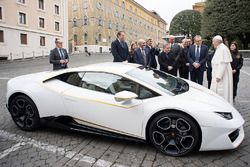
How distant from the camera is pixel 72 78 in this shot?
14.3 ft

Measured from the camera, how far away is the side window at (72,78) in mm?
4296

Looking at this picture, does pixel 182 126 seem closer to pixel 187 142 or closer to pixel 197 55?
pixel 187 142

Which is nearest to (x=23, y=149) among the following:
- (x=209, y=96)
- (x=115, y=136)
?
(x=115, y=136)

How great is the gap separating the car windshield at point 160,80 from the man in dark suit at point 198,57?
2.81 meters

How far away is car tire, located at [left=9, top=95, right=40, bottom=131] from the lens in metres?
4.42

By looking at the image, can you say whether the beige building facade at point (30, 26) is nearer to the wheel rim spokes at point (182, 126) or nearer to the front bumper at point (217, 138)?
the wheel rim spokes at point (182, 126)

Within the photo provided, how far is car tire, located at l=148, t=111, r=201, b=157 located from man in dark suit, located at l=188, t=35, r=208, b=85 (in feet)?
12.9

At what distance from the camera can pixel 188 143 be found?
348 cm

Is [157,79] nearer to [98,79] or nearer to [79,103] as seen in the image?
[98,79]

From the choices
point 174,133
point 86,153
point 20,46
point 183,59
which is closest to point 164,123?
point 174,133

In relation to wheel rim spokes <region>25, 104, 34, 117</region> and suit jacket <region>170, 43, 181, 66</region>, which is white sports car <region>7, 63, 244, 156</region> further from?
suit jacket <region>170, 43, 181, 66</region>

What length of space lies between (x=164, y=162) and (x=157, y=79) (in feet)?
4.79

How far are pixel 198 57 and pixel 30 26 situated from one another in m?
31.8

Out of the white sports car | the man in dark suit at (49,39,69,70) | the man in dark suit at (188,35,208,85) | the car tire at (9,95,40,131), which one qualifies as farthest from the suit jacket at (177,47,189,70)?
the car tire at (9,95,40,131)
